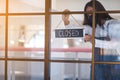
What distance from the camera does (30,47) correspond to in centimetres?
264

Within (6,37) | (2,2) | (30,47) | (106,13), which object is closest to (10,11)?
(2,2)

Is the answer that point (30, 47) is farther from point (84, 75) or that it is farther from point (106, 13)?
point (106, 13)

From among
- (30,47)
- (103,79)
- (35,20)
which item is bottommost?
(103,79)

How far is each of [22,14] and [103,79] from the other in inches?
51.2

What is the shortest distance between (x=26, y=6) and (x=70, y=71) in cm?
100

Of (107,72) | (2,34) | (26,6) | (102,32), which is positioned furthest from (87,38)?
(2,34)

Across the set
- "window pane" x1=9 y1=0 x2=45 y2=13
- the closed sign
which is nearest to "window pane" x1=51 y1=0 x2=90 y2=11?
"window pane" x1=9 y1=0 x2=45 y2=13

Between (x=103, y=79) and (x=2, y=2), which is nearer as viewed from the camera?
(x=103, y=79)

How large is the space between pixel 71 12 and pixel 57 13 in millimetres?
175

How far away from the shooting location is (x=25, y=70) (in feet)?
8.73

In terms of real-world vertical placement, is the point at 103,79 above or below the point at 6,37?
below

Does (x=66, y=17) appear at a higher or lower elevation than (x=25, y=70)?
higher

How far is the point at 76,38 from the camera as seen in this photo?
8.28 feet

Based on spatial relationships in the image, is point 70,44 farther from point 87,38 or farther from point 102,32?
point 102,32
